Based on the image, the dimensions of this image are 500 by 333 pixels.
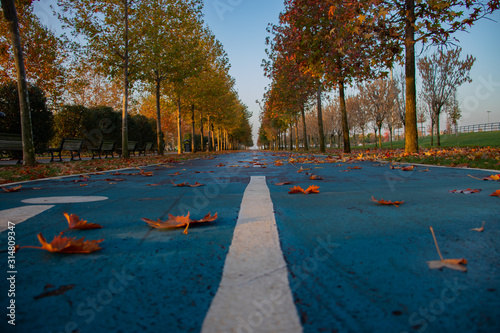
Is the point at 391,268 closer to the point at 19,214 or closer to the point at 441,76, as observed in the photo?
the point at 19,214

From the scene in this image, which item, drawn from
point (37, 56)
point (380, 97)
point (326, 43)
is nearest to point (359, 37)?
point (326, 43)

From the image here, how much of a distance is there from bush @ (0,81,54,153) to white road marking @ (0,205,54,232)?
1586 cm

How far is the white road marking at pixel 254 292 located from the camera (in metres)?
0.86

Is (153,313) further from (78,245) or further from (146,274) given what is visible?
(78,245)

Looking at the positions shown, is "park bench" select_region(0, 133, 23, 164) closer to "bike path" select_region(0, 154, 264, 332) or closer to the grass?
"bike path" select_region(0, 154, 264, 332)

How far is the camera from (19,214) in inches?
92.4

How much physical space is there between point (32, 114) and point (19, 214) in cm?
1659

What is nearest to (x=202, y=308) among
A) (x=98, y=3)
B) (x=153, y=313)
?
(x=153, y=313)

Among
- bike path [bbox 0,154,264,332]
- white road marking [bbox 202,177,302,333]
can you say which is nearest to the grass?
white road marking [bbox 202,177,302,333]

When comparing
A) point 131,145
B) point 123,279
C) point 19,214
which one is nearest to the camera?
point 123,279

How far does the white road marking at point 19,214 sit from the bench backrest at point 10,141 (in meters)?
10.5

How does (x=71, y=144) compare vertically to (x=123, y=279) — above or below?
above

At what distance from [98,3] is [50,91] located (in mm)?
7552

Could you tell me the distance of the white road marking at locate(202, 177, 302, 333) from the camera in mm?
863
